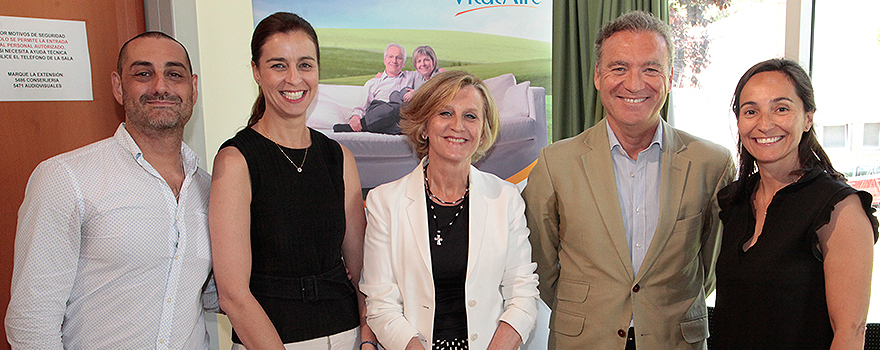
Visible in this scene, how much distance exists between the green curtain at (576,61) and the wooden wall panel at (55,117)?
2.34 metres

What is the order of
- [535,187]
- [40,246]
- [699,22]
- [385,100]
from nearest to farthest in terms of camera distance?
1. [40,246]
2. [535,187]
3. [385,100]
4. [699,22]

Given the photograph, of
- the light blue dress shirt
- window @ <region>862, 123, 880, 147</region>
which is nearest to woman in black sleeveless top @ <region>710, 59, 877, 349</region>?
the light blue dress shirt

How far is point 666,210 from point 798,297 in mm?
488

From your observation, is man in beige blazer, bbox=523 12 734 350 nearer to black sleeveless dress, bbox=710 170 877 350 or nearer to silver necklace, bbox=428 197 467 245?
black sleeveless dress, bbox=710 170 877 350

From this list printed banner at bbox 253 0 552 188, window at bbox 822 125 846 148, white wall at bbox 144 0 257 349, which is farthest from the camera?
window at bbox 822 125 846 148

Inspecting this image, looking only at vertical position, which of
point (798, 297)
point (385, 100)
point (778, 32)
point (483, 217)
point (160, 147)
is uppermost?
point (778, 32)

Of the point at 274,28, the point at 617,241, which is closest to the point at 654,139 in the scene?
the point at 617,241

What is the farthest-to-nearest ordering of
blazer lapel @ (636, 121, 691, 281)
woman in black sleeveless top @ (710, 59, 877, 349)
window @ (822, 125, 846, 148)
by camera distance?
window @ (822, 125, 846, 148)
blazer lapel @ (636, 121, 691, 281)
woman in black sleeveless top @ (710, 59, 877, 349)

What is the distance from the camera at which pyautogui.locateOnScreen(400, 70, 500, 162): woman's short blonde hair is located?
194 centimetres

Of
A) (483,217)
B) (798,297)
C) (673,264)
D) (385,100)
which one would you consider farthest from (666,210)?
(385,100)

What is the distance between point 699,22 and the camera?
327 centimetres

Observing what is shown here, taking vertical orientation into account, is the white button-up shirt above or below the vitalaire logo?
below

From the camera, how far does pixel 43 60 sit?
2186mm

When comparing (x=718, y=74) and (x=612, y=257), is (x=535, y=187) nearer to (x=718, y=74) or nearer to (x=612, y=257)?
(x=612, y=257)
